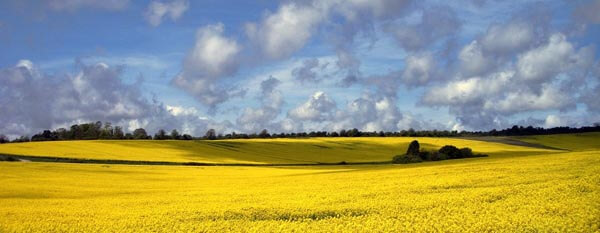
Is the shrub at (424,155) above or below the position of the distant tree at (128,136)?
below

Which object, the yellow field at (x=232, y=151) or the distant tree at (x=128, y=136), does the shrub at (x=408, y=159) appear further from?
the distant tree at (x=128, y=136)

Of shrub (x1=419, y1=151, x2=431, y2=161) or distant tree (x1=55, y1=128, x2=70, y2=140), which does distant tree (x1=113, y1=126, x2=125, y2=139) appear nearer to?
distant tree (x1=55, y1=128, x2=70, y2=140)

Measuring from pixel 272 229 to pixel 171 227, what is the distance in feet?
12.7

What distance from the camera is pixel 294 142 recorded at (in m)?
122

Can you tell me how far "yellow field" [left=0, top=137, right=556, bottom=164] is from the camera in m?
77.6

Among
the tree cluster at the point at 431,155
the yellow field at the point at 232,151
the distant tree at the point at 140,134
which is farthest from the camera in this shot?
the distant tree at the point at 140,134

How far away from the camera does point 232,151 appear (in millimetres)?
98125

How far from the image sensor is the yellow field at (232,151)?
77.6 metres

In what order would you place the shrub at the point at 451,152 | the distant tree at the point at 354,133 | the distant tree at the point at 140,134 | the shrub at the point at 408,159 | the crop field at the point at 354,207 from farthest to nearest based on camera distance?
the distant tree at the point at 354,133 → the distant tree at the point at 140,134 → the shrub at the point at 451,152 → the shrub at the point at 408,159 → the crop field at the point at 354,207

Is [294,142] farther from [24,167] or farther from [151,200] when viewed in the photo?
[151,200]

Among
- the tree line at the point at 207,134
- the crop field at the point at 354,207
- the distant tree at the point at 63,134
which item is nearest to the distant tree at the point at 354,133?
the tree line at the point at 207,134

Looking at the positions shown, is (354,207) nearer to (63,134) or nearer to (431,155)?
(431,155)

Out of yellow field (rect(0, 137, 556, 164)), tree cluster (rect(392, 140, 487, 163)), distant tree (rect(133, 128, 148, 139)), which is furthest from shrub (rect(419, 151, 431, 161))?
distant tree (rect(133, 128, 148, 139))

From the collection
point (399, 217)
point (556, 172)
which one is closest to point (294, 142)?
point (556, 172)
